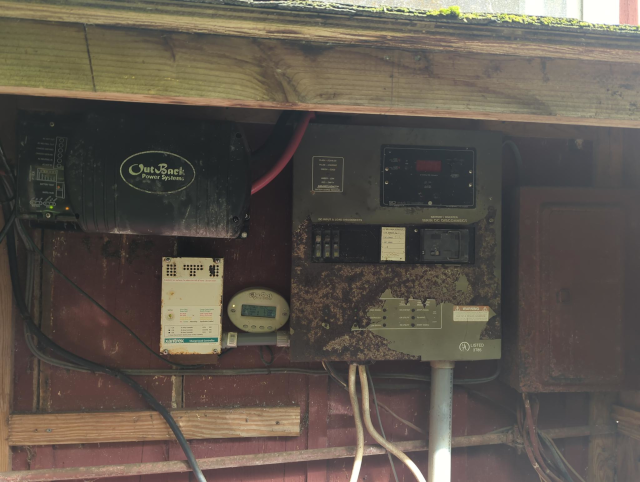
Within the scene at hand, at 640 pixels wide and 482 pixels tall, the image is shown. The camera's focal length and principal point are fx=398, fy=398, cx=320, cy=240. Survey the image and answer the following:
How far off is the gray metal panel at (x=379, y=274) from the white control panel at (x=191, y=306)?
0.69 feet

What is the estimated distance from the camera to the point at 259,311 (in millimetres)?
1116

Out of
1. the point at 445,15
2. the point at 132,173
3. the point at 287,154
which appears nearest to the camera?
the point at 445,15

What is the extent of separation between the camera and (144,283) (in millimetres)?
1116

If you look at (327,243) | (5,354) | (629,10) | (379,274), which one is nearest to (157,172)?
(327,243)

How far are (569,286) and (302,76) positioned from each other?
929 millimetres

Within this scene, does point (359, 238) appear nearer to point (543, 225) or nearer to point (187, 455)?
point (543, 225)

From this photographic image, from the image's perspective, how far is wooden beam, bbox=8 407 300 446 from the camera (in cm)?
108

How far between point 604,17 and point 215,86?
0.93 metres

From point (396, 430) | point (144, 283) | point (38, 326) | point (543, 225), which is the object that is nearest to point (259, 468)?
point (396, 430)

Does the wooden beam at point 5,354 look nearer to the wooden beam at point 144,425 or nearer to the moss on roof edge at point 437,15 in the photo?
the wooden beam at point 144,425

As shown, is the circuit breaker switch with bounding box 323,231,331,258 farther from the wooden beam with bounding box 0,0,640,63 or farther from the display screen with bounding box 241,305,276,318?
the wooden beam with bounding box 0,0,640,63

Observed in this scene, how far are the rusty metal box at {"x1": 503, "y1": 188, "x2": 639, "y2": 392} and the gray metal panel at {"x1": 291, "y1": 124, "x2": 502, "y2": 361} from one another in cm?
8

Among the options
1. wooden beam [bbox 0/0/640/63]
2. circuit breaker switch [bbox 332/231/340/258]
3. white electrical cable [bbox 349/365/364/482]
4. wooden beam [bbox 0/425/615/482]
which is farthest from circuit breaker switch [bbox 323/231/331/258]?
wooden beam [bbox 0/425/615/482]

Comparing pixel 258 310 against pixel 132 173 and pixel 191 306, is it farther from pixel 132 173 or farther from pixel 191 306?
pixel 132 173
